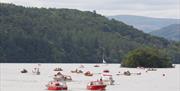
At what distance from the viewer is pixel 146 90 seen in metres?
77.9

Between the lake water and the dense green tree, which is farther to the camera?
the dense green tree

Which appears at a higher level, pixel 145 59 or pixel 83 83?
pixel 145 59

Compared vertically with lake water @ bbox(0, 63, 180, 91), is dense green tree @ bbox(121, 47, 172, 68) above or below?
above

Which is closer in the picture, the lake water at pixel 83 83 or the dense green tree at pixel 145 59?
the lake water at pixel 83 83

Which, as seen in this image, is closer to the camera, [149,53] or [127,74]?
[127,74]

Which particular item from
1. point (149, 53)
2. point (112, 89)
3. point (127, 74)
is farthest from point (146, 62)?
point (112, 89)

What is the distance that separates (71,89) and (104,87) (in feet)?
16.5

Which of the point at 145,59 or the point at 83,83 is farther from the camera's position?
the point at 145,59

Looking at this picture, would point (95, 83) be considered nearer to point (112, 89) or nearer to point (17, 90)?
point (112, 89)

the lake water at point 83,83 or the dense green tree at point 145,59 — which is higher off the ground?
the dense green tree at point 145,59

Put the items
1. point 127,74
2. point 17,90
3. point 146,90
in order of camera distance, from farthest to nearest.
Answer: point 127,74 < point 146,90 < point 17,90

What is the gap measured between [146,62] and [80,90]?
104464 mm

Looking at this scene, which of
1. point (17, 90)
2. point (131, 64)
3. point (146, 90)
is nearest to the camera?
point (17, 90)

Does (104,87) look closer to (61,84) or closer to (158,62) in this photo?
(61,84)
